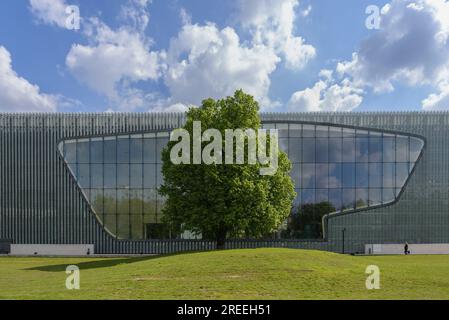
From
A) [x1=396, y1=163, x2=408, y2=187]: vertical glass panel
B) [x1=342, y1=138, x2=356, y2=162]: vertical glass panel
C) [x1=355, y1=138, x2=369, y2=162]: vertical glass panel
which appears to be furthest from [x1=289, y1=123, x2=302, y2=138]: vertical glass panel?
[x1=396, y1=163, x2=408, y2=187]: vertical glass panel

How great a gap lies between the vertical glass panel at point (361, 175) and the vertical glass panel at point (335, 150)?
220cm

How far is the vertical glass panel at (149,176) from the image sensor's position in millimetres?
43031

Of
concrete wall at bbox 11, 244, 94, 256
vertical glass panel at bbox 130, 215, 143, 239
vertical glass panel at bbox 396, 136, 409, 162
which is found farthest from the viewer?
vertical glass panel at bbox 396, 136, 409, 162

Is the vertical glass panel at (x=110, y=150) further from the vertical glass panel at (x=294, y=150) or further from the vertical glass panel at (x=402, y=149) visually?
the vertical glass panel at (x=402, y=149)

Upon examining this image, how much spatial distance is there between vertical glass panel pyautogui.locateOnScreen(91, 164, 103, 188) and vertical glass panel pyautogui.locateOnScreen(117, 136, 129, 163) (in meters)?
2.25

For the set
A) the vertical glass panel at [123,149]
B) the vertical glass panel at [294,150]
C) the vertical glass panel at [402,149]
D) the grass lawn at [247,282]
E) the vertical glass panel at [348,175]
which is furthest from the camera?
the vertical glass panel at [402,149]

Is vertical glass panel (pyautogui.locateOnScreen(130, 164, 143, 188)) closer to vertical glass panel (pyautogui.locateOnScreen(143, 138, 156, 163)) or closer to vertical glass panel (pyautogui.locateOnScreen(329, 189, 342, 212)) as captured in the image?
vertical glass panel (pyautogui.locateOnScreen(143, 138, 156, 163))

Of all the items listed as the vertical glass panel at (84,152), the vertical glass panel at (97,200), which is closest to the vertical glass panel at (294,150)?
the vertical glass panel at (97,200)

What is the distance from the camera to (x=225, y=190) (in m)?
28.9

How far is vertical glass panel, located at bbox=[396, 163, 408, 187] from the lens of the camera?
43.4 meters

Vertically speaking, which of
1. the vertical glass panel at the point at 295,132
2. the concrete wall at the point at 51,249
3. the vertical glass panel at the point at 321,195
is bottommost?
the concrete wall at the point at 51,249

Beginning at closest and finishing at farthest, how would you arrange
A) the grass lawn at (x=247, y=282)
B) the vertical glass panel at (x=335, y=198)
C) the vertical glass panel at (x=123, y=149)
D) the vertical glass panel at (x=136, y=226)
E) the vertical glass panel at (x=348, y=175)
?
the grass lawn at (x=247, y=282), the vertical glass panel at (x=136, y=226), the vertical glass panel at (x=335, y=198), the vertical glass panel at (x=348, y=175), the vertical glass panel at (x=123, y=149)

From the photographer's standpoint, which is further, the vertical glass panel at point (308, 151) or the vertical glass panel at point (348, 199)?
the vertical glass panel at point (308, 151)
